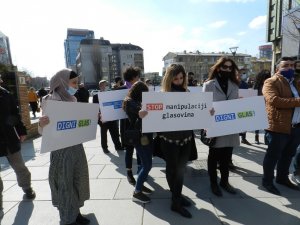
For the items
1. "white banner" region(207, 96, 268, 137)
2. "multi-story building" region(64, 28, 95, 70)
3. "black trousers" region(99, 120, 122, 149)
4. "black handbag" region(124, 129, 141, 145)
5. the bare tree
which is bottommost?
"black trousers" region(99, 120, 122, 149)

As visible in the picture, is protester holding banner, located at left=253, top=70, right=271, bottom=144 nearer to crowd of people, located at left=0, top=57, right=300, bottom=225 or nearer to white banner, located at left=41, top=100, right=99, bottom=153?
crowd of people, located at left=0, top=57, right=300, bottom=225

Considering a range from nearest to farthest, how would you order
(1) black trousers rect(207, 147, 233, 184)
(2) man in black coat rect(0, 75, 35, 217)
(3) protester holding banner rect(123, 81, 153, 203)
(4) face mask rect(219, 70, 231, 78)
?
(3) protester holding banner rect(123, 81, 153, 203)
(2) man in black coat rect(0, 75, 35, 217)
(4) face mask rect(219, 70, 231, 78)
(1) black trousers rect(207, 147, 233, 184)

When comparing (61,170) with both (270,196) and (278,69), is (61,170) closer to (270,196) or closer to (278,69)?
(270,196)

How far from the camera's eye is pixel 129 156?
12.9 feet

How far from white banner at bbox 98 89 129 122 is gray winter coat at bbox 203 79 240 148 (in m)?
1.80

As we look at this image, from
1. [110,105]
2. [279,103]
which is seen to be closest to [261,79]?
[279,103]

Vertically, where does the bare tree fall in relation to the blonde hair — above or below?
above

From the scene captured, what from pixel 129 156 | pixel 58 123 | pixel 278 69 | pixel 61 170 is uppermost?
pixel 278 69

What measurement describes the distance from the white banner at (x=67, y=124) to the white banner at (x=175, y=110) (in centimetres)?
69

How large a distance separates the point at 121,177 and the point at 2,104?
2.31 metres

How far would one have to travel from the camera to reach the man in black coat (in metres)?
3.17

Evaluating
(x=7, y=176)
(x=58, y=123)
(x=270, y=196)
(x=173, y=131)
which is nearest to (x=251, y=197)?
(x=270, y=196)

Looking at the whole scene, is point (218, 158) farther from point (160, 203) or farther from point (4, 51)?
point (4, 51)

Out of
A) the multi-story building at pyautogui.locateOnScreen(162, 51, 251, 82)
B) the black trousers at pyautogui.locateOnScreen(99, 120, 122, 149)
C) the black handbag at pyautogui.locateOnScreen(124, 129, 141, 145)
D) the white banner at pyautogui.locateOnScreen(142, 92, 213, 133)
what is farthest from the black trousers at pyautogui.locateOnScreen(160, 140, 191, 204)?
the multi-story building at pyautogui.locateOnScreen(162, 51, 251, 82)
